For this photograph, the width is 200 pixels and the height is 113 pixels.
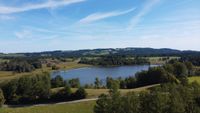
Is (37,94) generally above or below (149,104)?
below

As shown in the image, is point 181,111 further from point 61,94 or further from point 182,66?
point 182,66

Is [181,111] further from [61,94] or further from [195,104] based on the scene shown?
[61,94]

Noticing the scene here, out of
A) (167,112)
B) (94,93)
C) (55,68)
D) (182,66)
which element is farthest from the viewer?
(55,68)

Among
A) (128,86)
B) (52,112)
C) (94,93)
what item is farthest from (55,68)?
(52,112)

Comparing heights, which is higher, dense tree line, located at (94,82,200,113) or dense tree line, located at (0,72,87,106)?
dense tree line, located at (94,82,200,113)

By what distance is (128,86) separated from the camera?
311ft

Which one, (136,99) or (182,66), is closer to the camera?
(136,99)

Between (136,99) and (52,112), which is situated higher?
(136,99)

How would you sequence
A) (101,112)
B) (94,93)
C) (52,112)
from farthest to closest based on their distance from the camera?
(94,93), (52,112), (101,112)

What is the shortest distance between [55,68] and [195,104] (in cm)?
15863

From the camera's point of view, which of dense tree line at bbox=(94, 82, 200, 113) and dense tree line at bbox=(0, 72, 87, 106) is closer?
dense tree line at bbox=(94, 82, 200, 113)

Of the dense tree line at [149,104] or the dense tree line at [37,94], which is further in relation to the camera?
the dense tree line at [37,94]

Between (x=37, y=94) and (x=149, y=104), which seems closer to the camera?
(x=149, y=104)

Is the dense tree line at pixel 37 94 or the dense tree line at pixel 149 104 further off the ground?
the dense tree line at pixel 149 104
